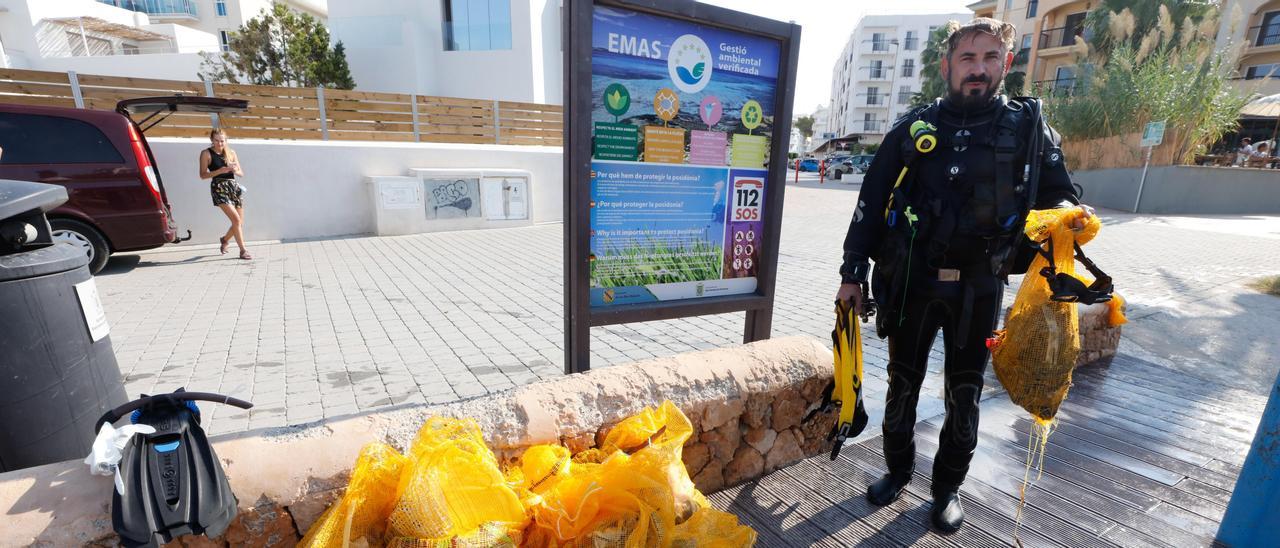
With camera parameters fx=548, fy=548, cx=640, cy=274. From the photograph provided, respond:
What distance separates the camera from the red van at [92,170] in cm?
612

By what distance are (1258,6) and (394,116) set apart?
42.7 m

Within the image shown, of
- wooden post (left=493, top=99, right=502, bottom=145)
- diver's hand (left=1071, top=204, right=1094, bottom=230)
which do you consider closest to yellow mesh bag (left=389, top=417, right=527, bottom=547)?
diver's hand (left=1071, top=204, right=1094, bottom=230)

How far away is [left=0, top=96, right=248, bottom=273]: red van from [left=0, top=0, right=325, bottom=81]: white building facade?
2372cm

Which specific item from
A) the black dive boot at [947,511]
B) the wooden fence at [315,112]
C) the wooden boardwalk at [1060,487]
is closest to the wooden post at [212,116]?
the wooden fence at [315,112]

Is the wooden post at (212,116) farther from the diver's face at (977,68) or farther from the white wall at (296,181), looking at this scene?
the diver's face at (977,68)

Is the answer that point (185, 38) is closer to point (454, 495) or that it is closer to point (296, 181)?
point (296, 181)

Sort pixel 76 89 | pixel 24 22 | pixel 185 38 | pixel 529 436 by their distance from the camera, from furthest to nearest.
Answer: pixel 185 38, pixel 24 22, pixel 76 89, pixel 529 436

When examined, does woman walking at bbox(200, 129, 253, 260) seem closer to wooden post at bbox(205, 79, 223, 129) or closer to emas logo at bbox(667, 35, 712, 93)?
wooden post at bbox(205, 79, 223, 129)

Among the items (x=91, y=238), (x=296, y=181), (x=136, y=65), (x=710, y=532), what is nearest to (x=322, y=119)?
(x=296, y=181)

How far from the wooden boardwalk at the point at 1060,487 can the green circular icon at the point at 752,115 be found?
71.4 inches

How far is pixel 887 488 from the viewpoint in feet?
8.39

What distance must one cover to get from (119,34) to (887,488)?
47821 mm

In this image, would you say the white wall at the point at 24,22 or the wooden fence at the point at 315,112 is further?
the white wall at the point at 24,22

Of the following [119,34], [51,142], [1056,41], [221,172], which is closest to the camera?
[51,142]
